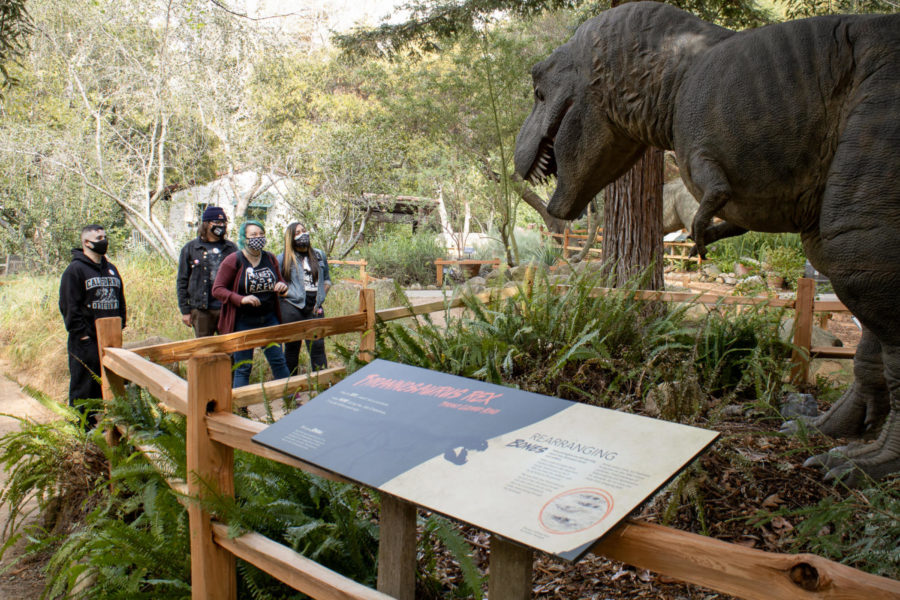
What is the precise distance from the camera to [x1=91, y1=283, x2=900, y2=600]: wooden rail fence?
1059 millimetres

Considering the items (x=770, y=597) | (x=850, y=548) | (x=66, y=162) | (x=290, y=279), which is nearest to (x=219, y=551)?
(x=770, y=597)

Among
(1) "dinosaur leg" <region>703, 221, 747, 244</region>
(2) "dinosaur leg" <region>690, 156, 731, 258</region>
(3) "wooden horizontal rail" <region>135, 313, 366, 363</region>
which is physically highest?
(2) "dinosaur leg" <region>690, 156, 731, 258</region>

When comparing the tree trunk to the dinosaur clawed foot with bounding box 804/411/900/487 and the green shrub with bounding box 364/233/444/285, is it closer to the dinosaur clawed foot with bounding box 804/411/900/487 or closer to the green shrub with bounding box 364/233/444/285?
the dinosaur clawed foot with bounding box 804/411/900/487

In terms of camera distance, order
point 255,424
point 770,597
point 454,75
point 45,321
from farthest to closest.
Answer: point 454,75
point 45,321
point 255,424
point 770,597

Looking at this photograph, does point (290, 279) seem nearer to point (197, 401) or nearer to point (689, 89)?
point (197, 401)

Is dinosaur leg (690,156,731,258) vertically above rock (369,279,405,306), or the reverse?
dinosaur leg (690,156,731,258)

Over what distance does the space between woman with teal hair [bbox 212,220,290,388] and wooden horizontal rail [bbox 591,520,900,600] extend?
371 cm

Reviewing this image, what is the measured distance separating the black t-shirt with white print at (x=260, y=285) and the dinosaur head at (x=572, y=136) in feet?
8.67

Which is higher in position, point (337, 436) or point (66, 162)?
point (66, 162)

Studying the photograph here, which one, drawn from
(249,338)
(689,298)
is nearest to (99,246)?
(249,338)

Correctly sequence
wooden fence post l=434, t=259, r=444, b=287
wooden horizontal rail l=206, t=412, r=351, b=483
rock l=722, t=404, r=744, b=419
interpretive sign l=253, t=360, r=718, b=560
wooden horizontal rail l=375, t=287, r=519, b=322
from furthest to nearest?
wooden fence post l=434, t=259, r=444, b=287 → wooden horizontal rail l=375, t=287, r=519, b=322 → rock l=722, t=404, r=744, b=419 → wooden horizontal rail l=206, t=412, r=351, b=483 → interpretive sign l=253, t=360, r=718, b=560

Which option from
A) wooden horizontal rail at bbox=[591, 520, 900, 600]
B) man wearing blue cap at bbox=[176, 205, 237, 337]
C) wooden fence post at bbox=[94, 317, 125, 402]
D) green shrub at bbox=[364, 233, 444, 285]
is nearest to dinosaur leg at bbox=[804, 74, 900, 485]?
wooden horizontal rail at bbox=[591, 520, 900, 600]

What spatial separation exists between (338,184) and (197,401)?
12.5 metres

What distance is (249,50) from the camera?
15.1 metres
